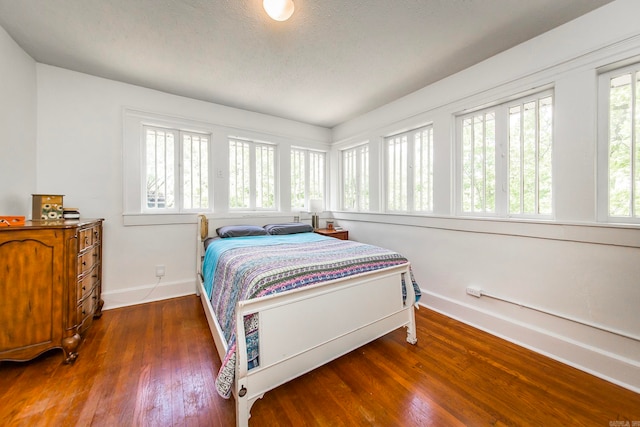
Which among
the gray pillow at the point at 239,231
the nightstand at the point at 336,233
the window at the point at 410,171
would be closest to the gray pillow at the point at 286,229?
the gray pillow at the point at 239,231

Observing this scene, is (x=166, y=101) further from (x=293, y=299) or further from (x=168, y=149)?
(x=293, y=299)

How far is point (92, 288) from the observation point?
2.27 metres

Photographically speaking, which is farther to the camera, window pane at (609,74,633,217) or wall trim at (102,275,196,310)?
wall trim at (102,275,196,310)

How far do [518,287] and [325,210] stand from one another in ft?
9.62

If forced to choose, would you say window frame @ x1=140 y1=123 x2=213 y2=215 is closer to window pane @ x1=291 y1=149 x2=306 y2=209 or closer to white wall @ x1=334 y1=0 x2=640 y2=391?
window pane @ x1=291 y1=149 x2=306 y2=209

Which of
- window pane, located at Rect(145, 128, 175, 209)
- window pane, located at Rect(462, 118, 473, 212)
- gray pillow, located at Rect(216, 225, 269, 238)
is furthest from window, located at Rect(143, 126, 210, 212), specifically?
window pane, located at Rect(462, 118, 473, 212)

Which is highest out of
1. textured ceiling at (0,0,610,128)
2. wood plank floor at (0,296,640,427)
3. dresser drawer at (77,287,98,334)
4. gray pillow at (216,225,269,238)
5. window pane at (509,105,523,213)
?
textured ceiling at (0,0,610,128)

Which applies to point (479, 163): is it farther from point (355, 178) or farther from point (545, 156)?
point (355, 178)

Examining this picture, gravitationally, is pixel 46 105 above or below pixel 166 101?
below

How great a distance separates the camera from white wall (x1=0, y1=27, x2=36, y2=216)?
1950 mm

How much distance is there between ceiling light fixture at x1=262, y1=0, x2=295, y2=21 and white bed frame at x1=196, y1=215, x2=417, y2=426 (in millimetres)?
1789

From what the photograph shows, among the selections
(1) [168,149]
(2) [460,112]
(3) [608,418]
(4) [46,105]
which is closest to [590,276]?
(3) [608,418]

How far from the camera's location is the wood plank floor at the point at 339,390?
134 centimetres

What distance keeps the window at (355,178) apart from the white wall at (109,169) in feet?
7.27
